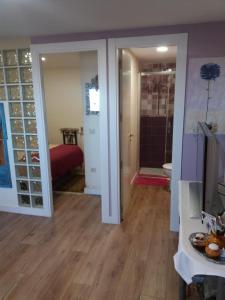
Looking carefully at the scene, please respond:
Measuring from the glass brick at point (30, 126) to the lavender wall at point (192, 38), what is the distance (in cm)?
112

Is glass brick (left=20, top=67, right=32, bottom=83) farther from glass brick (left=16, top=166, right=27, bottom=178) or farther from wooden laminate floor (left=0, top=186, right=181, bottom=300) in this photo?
wooden laminate floor (left=0, top=186, right=181, bottom=300)

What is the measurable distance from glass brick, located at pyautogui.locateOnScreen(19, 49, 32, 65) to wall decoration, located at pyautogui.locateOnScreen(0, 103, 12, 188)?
0.61 meters

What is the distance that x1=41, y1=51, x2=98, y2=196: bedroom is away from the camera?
3646 mm

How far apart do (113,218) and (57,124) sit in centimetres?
327

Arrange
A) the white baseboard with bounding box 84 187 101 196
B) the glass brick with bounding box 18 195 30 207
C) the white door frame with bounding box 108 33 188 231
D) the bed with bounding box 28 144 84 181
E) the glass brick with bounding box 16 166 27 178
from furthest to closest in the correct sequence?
the bed with bounding box 28 144 84 181, the white baseboard with bounding box 84 187 101 196, the glass brick with bounding box 18 195 30 207, the glass brick with bounding box 16 166 27 178, the white door frame with bounding box 108 33 188 231

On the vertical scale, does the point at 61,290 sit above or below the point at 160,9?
below

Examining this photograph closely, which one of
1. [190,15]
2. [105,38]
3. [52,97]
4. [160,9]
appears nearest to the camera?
[160,9]

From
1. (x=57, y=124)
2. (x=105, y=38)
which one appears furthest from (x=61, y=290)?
(x=57, y=124)

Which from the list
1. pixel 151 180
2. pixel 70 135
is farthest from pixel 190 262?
pixel 70 135

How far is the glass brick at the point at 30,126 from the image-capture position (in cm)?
299

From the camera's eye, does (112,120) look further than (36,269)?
Yes

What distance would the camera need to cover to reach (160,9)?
6.22ft

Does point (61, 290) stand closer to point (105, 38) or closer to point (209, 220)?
point (209, 220)

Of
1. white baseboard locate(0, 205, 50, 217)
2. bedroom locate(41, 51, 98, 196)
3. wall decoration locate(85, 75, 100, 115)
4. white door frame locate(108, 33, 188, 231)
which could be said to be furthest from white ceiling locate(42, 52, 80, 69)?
white baseboard locate(0, 205, 50, 217)
